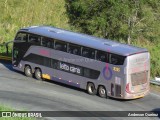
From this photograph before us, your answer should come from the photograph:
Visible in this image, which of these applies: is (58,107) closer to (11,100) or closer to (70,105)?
(70,105)

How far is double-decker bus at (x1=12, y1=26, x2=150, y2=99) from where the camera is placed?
28078 mm

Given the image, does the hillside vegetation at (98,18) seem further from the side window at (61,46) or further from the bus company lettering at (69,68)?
the side window at (61,46)

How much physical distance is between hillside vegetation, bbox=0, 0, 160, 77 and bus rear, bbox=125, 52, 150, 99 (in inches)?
197

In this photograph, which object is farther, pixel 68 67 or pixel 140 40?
pixel 140 40

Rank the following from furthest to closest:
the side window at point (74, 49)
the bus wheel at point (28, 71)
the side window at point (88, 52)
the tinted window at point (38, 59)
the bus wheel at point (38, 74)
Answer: the bus wheel at point (28, 71)
the bus wheel at point (38, 74)
the tinted window at point (38, 59)
the side window at point (74, 49)
the side window at point (88, 52)

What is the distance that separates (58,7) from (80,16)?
10.9 ft

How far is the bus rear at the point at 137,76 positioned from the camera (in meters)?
27.8

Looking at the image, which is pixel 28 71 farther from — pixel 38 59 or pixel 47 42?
pixel 47 42

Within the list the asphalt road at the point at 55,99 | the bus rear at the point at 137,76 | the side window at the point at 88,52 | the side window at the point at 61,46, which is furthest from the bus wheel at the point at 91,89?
the side window at the point at 61,46

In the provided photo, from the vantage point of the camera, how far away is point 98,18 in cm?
3975

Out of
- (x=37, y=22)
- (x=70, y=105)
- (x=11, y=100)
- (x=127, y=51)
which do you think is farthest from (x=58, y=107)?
(x=37, y=22)

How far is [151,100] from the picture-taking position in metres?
28.8

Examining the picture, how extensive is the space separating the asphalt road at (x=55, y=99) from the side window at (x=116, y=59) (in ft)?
7.59

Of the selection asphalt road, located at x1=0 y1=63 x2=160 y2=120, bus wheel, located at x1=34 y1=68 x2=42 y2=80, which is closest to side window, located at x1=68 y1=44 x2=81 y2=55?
asphalt road, located at x1=0 y1=63 x2=160 y2=120
